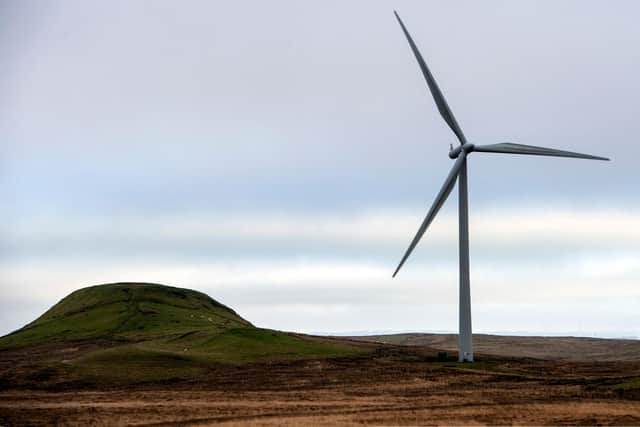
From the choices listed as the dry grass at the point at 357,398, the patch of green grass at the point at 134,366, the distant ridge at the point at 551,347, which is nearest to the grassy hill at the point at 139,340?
the patch of green grass at the point at 134,366

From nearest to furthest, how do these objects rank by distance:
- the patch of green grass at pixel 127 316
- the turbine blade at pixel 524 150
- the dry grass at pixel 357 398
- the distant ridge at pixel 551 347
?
the dry grass at pixel 357 398
the turbine blade at pixel 524 150
the distant ridge at pixel 551 347
the patch of green grass at pixel 127 316

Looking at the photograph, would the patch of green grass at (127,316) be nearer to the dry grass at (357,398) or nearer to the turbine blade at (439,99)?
the dry grass at (357,398)

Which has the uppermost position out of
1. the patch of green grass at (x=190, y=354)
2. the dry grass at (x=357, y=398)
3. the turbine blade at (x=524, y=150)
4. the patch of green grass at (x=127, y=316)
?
the turbine blade at (x=524, y=150)

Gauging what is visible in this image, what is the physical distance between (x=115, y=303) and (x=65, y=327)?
1596cm

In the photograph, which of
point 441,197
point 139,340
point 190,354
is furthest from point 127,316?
point 441,197

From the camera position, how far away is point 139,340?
109000mm

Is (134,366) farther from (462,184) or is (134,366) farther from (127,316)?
(127,316)

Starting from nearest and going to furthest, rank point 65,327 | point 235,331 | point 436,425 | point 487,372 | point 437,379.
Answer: point 436,425
point 437,379
point 487,372
point 235,331
point 65,327

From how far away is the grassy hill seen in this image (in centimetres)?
7938

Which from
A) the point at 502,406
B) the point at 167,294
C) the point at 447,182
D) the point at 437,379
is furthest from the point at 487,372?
the point at 167,294

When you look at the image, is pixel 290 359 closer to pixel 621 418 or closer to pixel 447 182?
pixel 447 182

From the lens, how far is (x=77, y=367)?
79062mm

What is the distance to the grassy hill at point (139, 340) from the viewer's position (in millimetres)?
79375

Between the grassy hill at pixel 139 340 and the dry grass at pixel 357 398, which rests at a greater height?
the grassy hill at pixel 139 340
